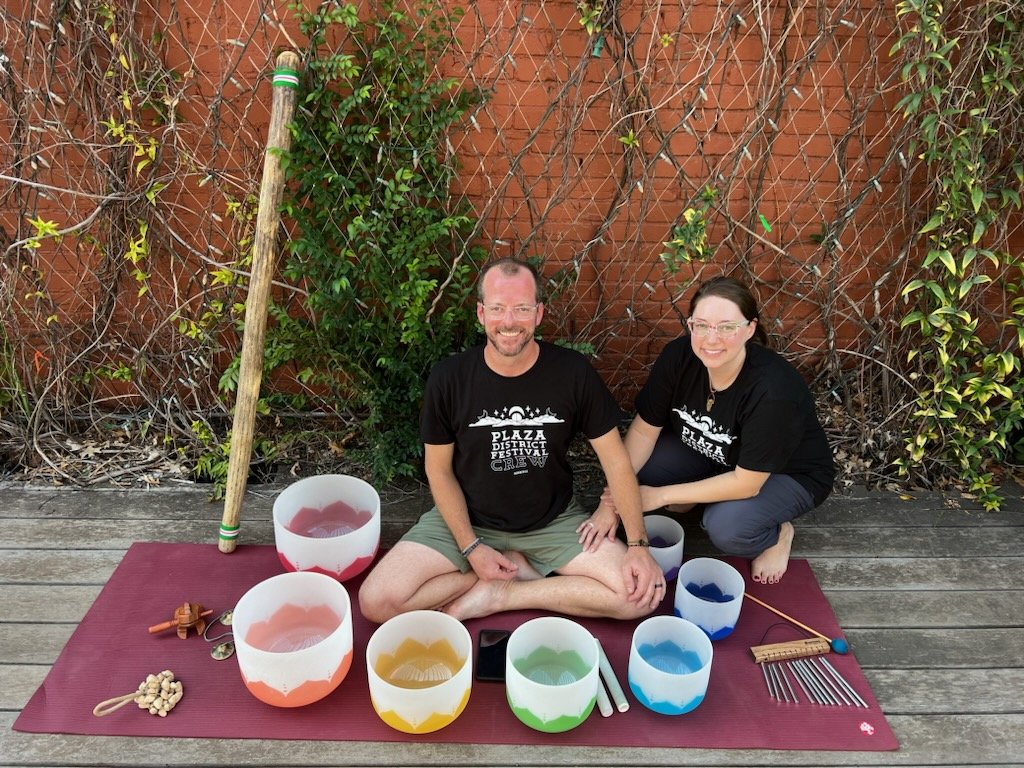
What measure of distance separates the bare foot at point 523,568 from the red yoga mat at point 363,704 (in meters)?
0.10

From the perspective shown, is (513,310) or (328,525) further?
(328,525)

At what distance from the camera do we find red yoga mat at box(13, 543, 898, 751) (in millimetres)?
1646

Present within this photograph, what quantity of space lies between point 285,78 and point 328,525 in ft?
4.45

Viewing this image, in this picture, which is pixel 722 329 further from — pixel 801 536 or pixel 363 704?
pixel 363 704

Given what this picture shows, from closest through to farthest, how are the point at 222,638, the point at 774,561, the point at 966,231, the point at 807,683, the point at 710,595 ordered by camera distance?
the point at 807,683
the point at 222,638
the point at 710,595
the point at 774,561
the point at 966,231

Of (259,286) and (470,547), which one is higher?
(259,286)

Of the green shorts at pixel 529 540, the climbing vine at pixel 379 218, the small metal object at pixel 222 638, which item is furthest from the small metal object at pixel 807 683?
the small metal object at pixel 222 638

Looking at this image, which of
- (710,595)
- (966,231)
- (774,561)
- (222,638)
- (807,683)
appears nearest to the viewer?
(807,683)

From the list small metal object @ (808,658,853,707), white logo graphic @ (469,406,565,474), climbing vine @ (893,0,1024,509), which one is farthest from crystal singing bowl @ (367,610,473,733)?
climbing vine @ (893,0,1024,509)

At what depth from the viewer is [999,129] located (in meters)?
2.22

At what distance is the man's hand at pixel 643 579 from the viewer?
76.2 inches

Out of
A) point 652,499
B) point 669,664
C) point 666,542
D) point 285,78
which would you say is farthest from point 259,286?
point 669,664

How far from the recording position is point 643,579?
76.6 inches

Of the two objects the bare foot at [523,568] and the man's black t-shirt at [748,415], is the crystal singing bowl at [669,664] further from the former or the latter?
the man's black t-shirt at [748,415]
